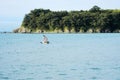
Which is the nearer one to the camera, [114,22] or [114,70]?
[114,70]

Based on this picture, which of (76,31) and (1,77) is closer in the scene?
(1,77)

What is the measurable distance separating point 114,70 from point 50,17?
144926mm

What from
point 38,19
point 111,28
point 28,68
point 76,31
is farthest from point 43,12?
point 28,68

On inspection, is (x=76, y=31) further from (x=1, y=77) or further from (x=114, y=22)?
(x=1, y=77)

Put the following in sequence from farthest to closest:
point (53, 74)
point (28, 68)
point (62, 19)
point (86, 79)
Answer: point (62, 19) → point (28, 68) → point (53, 74) → point (86, 79)

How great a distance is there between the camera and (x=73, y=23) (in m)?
163

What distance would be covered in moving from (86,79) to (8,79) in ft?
12.8

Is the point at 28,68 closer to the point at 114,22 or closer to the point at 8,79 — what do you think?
the point at 8,79

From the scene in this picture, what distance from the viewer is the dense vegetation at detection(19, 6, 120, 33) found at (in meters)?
158

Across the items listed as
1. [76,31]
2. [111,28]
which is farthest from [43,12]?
[111,28]

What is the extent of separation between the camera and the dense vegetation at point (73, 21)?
520 feet

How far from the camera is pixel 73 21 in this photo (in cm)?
16300

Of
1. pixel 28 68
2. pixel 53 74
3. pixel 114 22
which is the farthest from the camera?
pixel 114 22

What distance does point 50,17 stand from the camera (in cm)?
17125
